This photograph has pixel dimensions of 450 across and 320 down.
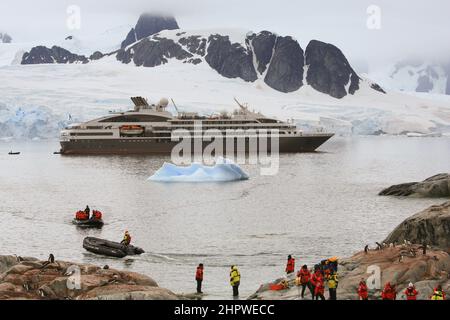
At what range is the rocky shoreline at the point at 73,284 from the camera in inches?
987

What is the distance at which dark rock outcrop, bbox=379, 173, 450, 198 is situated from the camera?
6206cm

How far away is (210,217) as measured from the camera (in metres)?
53.8

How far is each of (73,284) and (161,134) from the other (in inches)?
4488

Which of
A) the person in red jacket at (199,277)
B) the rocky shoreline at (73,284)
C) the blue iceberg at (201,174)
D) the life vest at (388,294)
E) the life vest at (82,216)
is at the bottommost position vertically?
the blue iceberg at (201,174)

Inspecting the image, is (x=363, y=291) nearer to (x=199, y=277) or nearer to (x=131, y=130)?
(x=199, y=277)

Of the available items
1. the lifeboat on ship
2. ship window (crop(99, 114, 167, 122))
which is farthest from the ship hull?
ship window (crop(99, 114, 167, 122))

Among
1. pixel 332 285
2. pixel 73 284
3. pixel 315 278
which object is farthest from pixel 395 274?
pixel 73 284

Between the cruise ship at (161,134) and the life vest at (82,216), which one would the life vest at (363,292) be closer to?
the life vest at (82,216)

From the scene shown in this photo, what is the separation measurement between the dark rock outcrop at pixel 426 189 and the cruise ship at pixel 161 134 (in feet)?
233

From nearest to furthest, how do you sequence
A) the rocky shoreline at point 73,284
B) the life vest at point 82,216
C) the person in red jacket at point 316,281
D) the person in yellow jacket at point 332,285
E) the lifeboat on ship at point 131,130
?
the person in red jacket at point 316,281, the person in yellow jacket at point 332,285, the rocky shoreline at point 73,284, the life vest at point 82,216, the lifeboat on ship at point 131,130

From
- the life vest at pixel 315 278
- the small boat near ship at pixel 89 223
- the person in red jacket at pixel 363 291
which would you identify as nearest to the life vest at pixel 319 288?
the life vest at pixel 315 278

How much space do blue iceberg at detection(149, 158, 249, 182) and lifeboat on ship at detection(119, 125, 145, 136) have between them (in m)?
57.4
